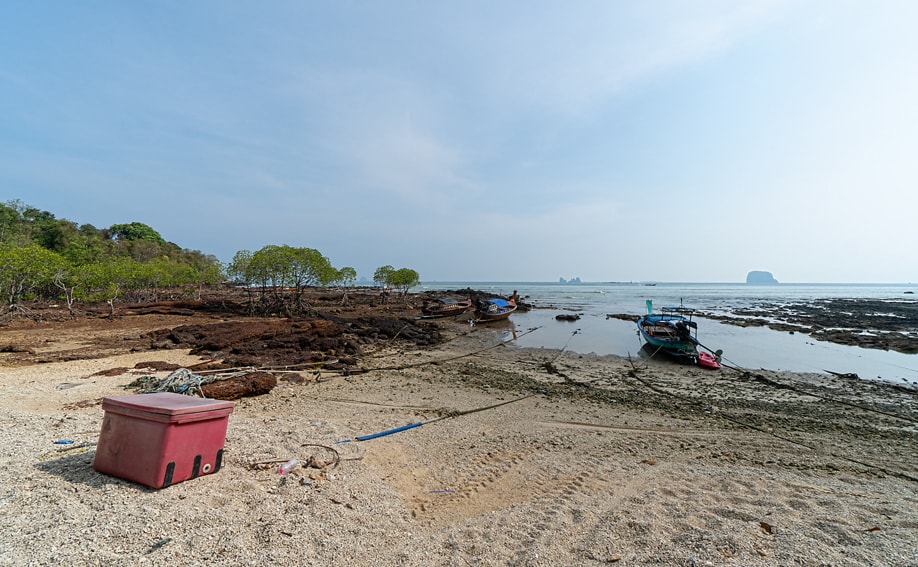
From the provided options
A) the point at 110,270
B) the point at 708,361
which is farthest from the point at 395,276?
the point at 708,361

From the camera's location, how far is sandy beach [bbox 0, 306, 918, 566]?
11.6ft

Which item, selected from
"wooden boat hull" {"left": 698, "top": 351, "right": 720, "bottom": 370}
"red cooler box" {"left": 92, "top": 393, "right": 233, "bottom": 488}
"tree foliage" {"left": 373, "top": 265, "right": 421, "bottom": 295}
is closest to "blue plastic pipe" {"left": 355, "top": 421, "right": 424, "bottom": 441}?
"red cooler box" {"left": 92, "top": 393, "right": 233, "bottom": 488}

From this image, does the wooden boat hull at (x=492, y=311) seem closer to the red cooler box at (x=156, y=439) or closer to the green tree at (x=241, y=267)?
the green tree at (x=241, y=267)

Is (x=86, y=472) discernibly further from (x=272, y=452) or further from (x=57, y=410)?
(x=57, y=410)

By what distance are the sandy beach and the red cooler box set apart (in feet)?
0.54

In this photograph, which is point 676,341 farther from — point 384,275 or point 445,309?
point 384,275

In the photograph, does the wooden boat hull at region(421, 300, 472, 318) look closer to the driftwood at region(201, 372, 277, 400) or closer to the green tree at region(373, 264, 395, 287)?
the green tree at region(373, 264, 395, 287)

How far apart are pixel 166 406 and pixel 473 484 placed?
12.9 ft

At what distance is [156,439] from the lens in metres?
4.12

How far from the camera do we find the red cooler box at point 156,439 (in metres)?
4.08

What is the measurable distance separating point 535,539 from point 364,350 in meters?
14.5

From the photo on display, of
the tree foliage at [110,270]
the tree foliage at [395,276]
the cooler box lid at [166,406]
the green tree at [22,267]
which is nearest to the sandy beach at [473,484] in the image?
the cooler box lid at [166,406]

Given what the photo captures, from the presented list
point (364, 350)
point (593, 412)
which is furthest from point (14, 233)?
point (593, 412)

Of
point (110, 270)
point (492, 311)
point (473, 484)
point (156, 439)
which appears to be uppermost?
point (156, 439)
